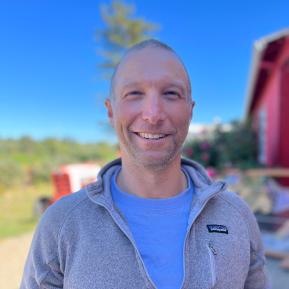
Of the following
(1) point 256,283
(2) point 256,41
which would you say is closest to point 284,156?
(2) point 256,41

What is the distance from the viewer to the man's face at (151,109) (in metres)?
1.14

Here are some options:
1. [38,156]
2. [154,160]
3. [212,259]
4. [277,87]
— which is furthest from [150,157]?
[38,156]

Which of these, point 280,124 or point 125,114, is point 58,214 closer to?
point 125,114

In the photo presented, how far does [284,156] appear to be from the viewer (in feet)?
25.4

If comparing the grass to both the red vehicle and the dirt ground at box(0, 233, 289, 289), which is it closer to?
the red vehicle

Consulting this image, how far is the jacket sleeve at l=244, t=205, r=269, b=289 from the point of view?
1.24 metres

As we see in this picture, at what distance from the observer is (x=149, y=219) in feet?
3.73

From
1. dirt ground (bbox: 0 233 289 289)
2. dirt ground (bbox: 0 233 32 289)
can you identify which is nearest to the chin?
dirt ground (bbox: 0 233 289 289)

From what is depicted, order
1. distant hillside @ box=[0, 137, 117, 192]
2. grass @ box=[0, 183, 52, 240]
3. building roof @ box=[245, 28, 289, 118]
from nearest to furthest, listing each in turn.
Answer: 1. grass @ box=[0, 183, 52, 240]
2. building roof @ box=[245, 28, 289, 118]
3. distant hillside @ box=[0, 137, 117, 192]

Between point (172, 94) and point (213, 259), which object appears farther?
point (172, 94)

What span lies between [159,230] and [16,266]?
4055mm

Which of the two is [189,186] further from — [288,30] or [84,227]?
[288,30]

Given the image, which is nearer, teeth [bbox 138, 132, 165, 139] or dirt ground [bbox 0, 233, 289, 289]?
teeth [bbox 138, 132, 165, 139]

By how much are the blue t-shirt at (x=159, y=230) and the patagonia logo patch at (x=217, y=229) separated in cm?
8
